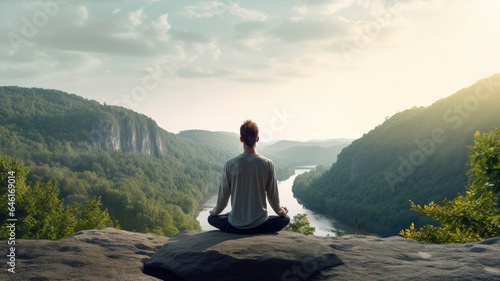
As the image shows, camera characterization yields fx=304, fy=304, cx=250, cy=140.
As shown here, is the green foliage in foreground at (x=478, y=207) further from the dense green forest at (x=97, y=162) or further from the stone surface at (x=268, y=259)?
the dense green forest at (x=97, y=162)

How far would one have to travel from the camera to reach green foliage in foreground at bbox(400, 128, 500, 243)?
6.66 metres

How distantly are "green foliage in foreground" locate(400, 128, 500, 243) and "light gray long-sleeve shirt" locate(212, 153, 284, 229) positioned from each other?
4.53 meters

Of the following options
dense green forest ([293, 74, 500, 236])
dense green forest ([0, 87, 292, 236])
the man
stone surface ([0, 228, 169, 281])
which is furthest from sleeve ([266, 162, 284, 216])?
dense green forest ([293, 74, 500, 236])

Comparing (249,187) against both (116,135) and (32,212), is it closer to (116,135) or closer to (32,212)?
(32,212)

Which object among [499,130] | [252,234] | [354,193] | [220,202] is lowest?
[354,193]

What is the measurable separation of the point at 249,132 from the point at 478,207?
24.2ft

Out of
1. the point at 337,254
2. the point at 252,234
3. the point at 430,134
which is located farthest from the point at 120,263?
the point at 430,134

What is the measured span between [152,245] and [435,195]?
97.6m

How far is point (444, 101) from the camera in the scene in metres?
126

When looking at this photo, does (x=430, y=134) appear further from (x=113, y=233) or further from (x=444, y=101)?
(x=113, y=233)

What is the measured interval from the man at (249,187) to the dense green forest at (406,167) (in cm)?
8139

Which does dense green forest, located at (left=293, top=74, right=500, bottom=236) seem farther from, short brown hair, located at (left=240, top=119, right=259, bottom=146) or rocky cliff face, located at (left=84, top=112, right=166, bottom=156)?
rocky cliff face, located at (left=84, top=112, right=166, bottom=156)

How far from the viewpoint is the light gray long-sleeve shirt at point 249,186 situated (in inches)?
245

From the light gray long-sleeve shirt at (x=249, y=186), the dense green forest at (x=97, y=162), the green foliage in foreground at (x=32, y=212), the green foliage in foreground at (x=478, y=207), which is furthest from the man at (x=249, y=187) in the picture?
the dense green forest at (x=97, y=162)
